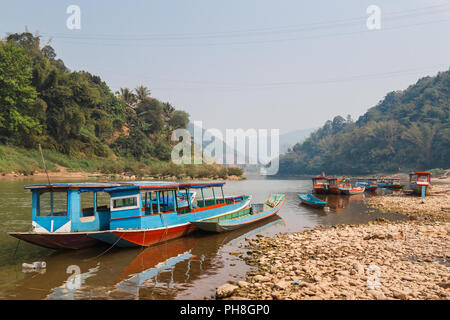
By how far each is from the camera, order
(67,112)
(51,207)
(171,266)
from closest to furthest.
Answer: (171,266), (51,207), (67,112)

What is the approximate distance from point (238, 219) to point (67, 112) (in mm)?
60166

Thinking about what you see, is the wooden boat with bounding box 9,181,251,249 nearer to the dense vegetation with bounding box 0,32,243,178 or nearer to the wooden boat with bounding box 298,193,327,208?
the wooden boat with bounding box 298,193,327,208

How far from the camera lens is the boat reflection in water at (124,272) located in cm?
1048

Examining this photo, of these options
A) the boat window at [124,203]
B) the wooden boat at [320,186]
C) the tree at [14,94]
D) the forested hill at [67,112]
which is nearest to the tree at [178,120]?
the forested hill at [67,112]

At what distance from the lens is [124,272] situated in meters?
12.7

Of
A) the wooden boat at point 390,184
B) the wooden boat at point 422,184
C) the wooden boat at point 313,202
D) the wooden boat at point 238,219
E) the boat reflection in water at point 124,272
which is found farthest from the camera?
the wooden boat at point 390,184

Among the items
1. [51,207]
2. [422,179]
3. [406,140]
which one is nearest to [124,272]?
[51,207]

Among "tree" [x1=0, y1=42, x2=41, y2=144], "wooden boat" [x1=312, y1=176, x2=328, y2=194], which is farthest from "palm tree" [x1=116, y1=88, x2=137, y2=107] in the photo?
"wooden boat" [x1=312, y1=176, x2=328, y2=194]

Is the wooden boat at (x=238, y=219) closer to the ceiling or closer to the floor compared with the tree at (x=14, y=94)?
closer to the floor

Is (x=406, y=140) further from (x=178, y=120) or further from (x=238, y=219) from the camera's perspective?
(x=238, y=219)

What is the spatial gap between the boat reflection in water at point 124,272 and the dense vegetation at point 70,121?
47536 mm

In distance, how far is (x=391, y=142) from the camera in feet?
445

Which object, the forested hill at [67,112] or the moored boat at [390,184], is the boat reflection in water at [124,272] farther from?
the forested hill at [67,112]

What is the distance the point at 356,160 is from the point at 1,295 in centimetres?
15524
